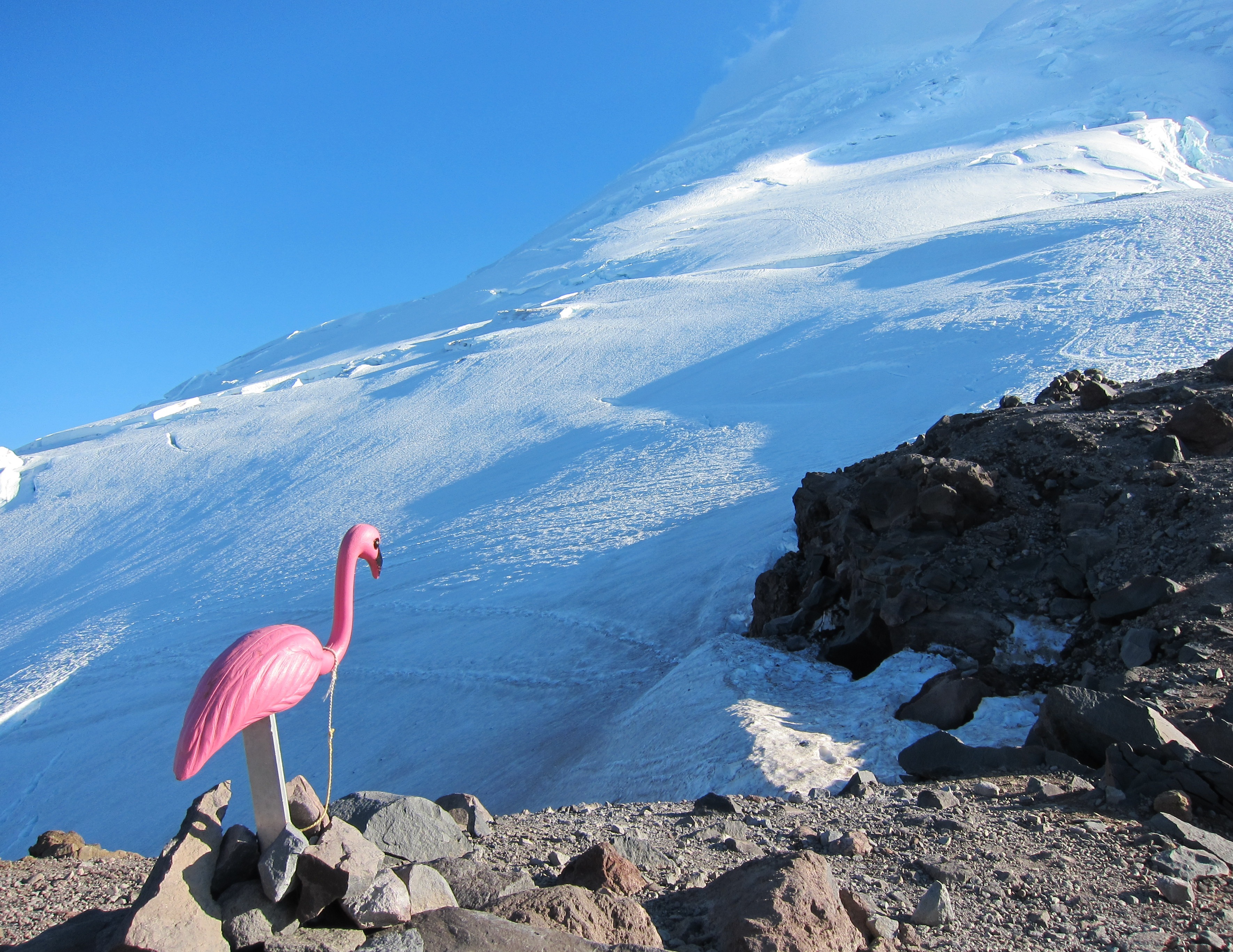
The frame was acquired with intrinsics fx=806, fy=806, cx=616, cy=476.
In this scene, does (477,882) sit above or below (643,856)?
above

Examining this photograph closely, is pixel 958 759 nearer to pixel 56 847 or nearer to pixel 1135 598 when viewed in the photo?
pixel 1135 598

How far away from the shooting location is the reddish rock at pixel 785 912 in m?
2.91

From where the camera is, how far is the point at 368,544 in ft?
13.8

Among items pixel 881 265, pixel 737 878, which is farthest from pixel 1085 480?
pixel 881 265

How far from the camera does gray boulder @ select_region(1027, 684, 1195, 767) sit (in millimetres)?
4547

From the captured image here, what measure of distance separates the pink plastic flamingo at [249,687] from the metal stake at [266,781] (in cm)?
3

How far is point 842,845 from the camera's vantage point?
4.13 m

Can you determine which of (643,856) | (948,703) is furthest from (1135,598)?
(643,856)

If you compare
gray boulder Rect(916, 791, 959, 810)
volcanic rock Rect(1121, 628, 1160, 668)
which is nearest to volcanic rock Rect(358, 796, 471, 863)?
gray boulder Rect(916, 791, 959, 810)

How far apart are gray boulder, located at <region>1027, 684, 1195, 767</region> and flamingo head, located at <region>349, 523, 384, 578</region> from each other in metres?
4.28

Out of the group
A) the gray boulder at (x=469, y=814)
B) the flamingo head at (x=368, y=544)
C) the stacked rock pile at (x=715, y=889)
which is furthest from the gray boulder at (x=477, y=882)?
the flamingo head at (x=368, y=544)

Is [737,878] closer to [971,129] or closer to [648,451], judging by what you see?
[648,451]

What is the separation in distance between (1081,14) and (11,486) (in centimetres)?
9625

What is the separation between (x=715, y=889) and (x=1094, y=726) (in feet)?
Result: 9.24
